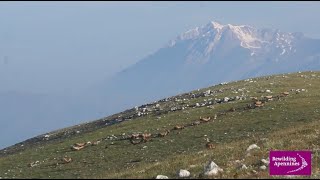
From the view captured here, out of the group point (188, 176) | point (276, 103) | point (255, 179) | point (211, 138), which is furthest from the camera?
point (276, 103)

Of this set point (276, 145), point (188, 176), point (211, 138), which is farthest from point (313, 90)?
point (188, 176)

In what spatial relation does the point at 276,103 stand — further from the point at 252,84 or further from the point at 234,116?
the point at 252,84

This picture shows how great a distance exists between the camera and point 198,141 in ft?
128

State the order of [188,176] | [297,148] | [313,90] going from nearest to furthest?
[188,176]
[297,148]
[313,90]

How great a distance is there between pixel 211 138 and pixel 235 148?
9328 millimetres

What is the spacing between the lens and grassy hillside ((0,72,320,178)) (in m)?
27.1

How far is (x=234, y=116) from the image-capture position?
157ft

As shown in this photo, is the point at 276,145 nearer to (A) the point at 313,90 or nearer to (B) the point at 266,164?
(B) the point at 266,164

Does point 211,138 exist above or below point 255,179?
below

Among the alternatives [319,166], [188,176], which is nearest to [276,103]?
[319,166]

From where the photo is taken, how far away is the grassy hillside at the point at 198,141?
27078 millimetres

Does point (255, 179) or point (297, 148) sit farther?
point (297, 148)

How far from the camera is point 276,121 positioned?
43.7 meters

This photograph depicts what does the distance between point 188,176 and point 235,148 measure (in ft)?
28.1
